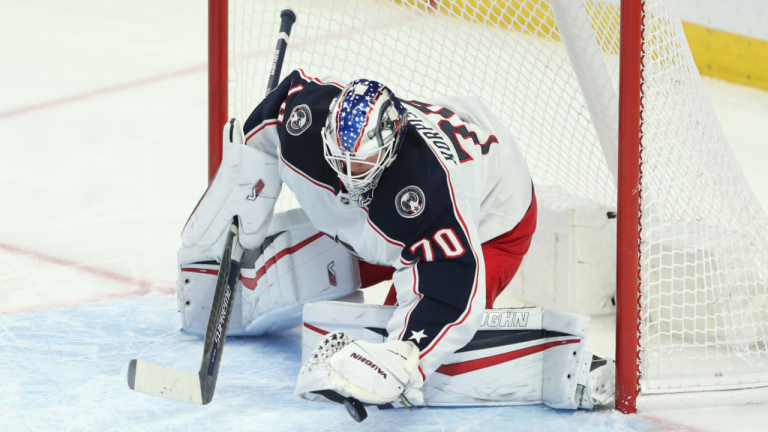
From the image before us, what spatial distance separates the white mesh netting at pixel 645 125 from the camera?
2.11 metres

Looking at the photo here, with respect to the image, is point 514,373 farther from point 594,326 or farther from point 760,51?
point 760,51

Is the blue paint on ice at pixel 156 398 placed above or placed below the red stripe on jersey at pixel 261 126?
below

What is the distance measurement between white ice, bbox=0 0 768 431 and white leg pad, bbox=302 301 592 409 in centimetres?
4

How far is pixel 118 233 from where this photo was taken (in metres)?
3.30

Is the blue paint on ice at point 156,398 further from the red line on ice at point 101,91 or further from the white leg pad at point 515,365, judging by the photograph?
the red line on ice at point 101,91

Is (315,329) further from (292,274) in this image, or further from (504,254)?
(504,254)

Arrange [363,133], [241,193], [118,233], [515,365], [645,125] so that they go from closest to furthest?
[363,133], [645,125], [515,365], [241,193], [118,233]

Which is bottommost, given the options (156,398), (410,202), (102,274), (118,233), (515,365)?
(156,398)

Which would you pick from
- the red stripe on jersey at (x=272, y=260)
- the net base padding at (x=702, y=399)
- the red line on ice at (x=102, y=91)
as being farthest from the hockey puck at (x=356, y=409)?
the red line on ice at (x=102, y=91)

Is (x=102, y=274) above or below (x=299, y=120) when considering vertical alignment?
below

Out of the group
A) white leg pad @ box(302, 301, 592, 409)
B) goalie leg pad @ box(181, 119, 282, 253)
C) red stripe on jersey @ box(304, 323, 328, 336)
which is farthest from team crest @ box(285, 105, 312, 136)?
white leg pad @ box(302, 301, 592, 409)

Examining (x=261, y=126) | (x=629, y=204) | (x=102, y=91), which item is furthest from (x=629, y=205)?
(x=102, y=91)

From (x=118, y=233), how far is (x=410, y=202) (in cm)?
183

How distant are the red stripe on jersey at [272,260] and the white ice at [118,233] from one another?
192mm
